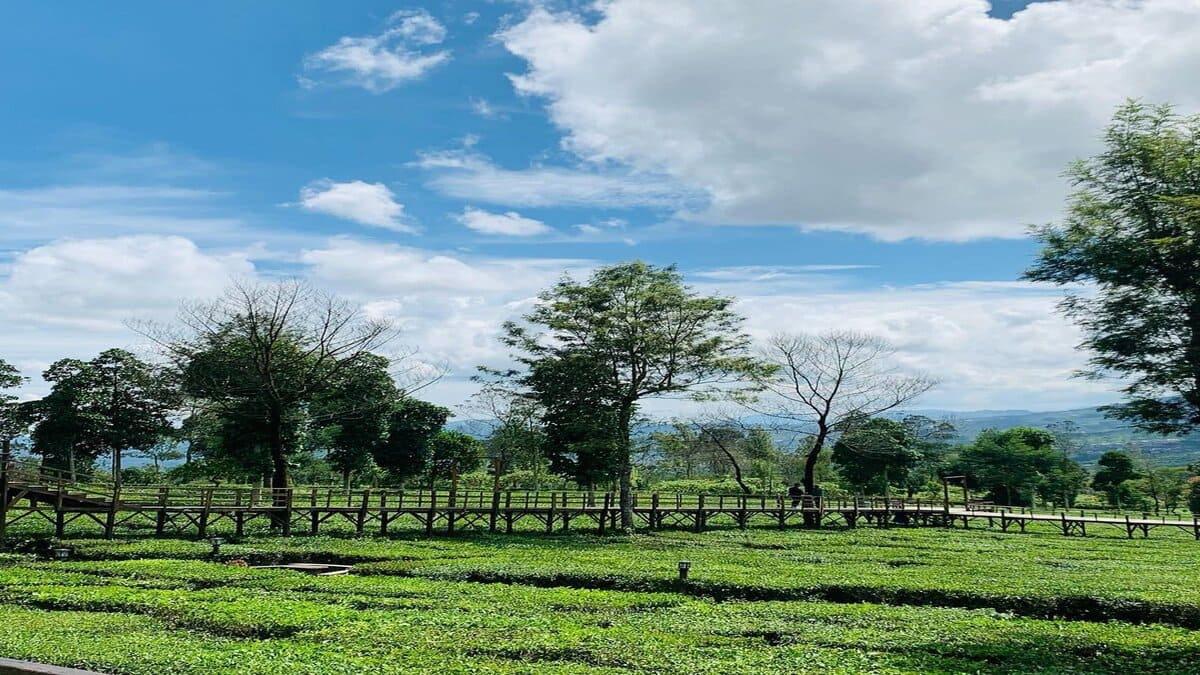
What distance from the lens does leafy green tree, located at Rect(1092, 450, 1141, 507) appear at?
186 feet

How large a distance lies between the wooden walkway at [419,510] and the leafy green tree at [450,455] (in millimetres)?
11609

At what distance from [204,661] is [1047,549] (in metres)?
29.0

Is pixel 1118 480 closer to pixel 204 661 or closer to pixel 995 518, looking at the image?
pixel 995 518

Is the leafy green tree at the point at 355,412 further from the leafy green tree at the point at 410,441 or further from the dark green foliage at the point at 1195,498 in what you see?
the dark green foliage at the point at 1195,498

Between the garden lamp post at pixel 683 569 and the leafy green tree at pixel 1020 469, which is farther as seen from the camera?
the leafy green tree at pixel 1020 469

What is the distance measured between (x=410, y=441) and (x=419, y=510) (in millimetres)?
22680

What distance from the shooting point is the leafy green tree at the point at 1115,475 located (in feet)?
186

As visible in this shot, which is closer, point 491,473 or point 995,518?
point 995,518

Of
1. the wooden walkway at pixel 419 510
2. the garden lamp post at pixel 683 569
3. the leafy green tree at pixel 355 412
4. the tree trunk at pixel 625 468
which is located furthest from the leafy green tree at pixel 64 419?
the garden lamp post at pixel 683 569

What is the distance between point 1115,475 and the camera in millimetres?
58312

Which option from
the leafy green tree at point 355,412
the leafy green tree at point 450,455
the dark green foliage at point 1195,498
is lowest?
the dark green foliage at point 1195,498

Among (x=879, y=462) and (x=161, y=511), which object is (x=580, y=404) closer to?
(x=161, y=511)

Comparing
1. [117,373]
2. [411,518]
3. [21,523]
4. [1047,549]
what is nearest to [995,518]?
[1047,549]

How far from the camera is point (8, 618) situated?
12820 mm
